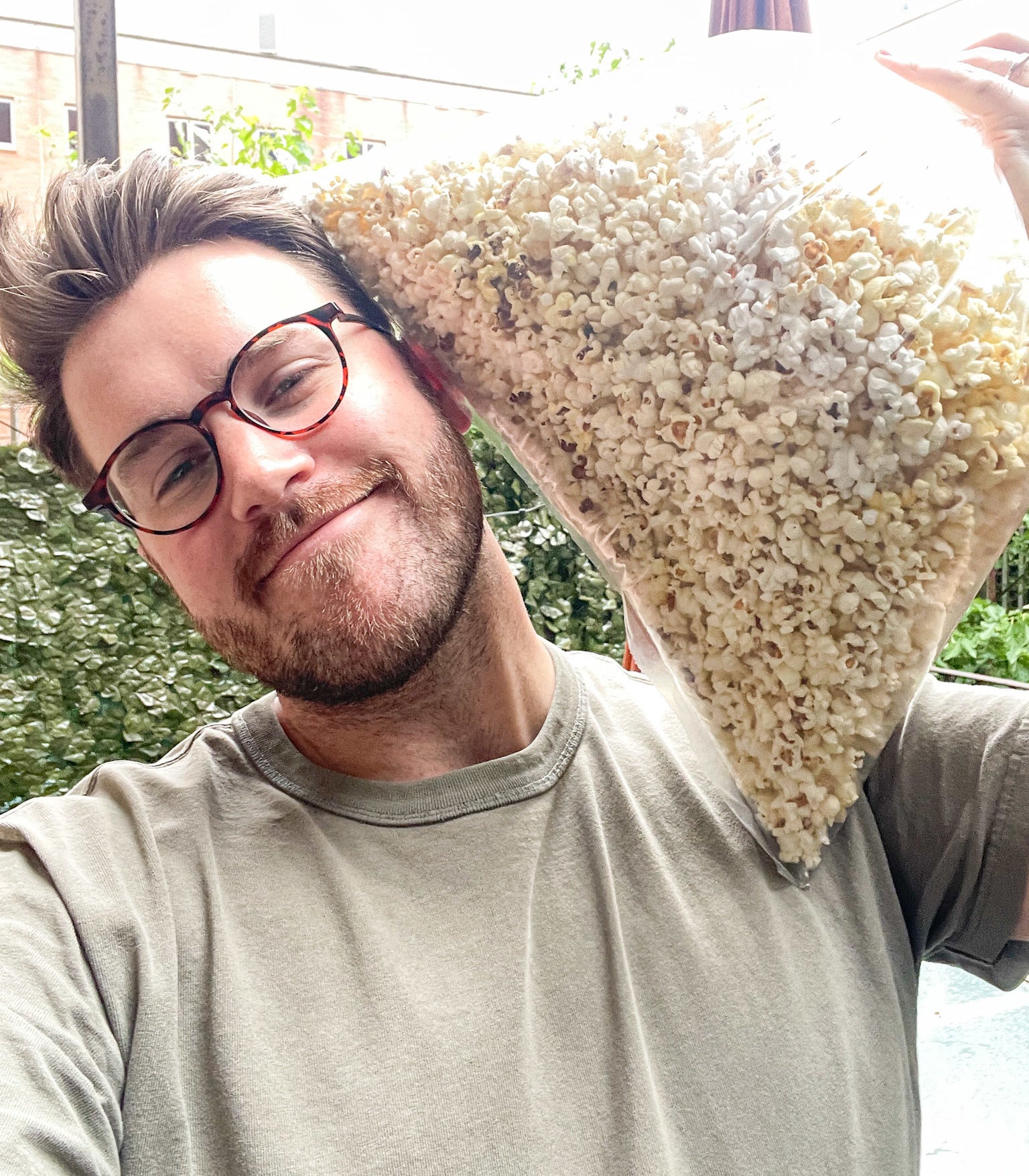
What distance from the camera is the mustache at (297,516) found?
2.12ft

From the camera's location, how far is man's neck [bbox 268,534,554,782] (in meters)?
0.77

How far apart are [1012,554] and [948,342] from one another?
1.78 m

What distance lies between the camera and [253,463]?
63 centimetres

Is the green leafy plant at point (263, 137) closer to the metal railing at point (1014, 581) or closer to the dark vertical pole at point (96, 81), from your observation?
the dark vertical pole at point (96, 81)

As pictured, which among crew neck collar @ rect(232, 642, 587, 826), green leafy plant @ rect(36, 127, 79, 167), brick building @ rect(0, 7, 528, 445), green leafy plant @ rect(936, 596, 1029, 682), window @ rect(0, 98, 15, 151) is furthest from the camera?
window @ rect(0, 98, 15, 151)

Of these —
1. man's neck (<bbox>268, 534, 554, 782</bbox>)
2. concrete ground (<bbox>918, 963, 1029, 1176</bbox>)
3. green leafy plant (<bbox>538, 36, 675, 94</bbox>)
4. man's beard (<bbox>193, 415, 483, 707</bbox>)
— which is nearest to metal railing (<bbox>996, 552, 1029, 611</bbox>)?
concrete ground (<bbox>918, 963, 1029, 1176</bbox>)

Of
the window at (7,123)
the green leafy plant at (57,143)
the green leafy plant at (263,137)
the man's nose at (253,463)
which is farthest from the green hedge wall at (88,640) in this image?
the window at (7,123)

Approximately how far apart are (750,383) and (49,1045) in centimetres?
52

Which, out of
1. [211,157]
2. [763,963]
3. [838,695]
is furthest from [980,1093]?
[211,157]

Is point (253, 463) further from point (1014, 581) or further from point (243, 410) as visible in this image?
point (1014, 581)

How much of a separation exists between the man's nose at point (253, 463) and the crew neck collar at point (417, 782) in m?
0.22

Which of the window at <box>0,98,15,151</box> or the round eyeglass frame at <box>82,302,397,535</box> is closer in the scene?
the round eyeglass frame at <box>82,302,397,535</box>

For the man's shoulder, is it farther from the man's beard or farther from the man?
the man's beard

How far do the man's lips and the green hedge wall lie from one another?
1.36 m
